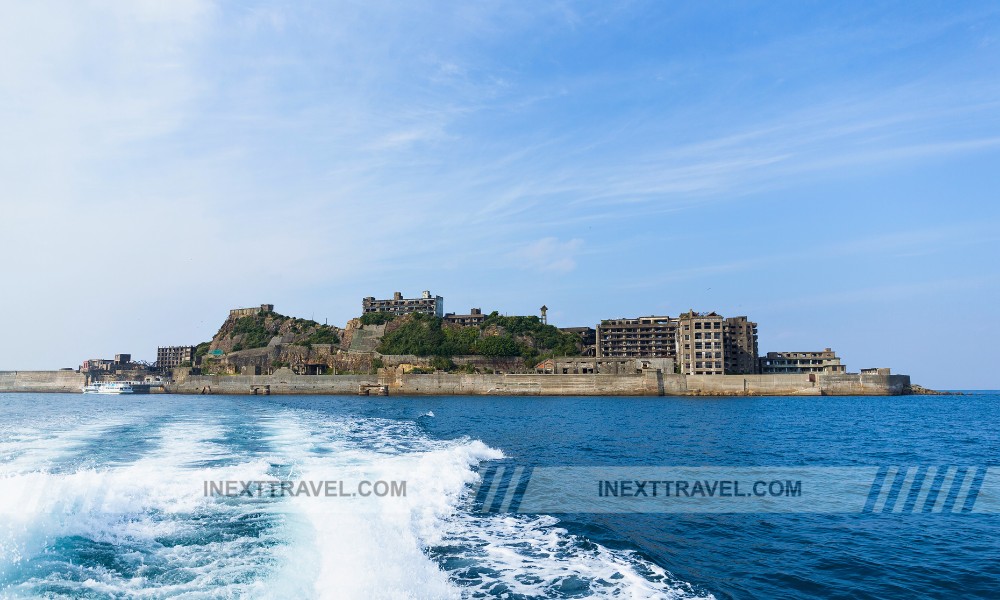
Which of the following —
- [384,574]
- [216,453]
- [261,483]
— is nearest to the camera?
[384,574]

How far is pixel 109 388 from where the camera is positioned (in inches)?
4385

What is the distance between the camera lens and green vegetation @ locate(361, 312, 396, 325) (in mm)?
130375

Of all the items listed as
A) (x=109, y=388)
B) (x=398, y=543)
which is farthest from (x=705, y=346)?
(x=109, y=388)

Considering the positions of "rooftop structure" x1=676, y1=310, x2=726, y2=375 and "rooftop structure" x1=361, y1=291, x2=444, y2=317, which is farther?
"rooftop structure" x1=361, y1=291, x2=444, y2=317

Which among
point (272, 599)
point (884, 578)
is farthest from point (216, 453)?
point (884, 578)

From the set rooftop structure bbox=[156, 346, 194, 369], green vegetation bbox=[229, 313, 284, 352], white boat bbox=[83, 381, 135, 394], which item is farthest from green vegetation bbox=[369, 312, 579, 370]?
rooftop structure bbox=[156, 346, 194, 369]

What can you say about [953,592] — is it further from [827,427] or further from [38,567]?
[827,427]

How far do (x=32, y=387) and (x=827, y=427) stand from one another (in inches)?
5496

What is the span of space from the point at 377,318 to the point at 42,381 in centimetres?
6580

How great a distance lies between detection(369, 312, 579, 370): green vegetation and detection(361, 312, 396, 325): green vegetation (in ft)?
18.0

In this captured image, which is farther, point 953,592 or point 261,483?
point 261,483

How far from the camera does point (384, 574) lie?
891cm

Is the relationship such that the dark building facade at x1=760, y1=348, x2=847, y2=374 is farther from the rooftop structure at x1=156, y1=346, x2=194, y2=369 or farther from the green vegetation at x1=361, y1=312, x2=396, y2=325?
the rooftop structure at x1=156, y1=346, x2=194, y2=369

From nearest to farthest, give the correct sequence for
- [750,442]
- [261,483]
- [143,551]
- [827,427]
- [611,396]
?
[143,551] < [261,483] < [750,442] < [827,427] < [611,396]
